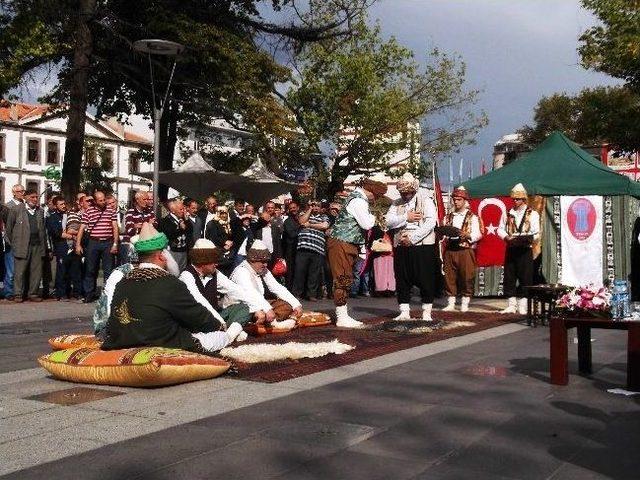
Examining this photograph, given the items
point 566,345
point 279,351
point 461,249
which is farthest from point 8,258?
point 566,345

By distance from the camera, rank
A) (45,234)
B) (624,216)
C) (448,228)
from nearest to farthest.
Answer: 1. (448,228)
2. (45,234)
3. (624,216)

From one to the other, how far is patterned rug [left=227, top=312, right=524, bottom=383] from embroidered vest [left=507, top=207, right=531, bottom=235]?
4.36 ft

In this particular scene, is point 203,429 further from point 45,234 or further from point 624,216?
point 624,216

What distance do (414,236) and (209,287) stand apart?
3.32 m

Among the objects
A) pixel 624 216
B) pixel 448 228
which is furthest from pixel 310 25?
pixel 448 228

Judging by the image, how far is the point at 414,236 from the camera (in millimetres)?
11617

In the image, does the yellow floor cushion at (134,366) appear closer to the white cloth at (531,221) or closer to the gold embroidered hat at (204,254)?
the gold embroidered hat at (204,254)

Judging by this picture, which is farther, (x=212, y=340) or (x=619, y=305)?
(x=212, y=340)

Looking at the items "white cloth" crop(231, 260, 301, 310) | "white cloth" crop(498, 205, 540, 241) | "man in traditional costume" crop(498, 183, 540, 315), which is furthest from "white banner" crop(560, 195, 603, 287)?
"white cloth" crop(231, 260, 301, 310)

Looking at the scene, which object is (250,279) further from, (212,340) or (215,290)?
(212,340)

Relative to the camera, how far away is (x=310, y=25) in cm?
2431

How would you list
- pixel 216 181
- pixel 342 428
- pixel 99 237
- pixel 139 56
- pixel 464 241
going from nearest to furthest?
1. pixel 342 428
2. pixel 464 241
3. pixel 99 237
4. pixel 216 181
5. pixel 139 56

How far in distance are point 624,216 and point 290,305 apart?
916cm

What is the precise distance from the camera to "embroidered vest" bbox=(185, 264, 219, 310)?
9195mm
